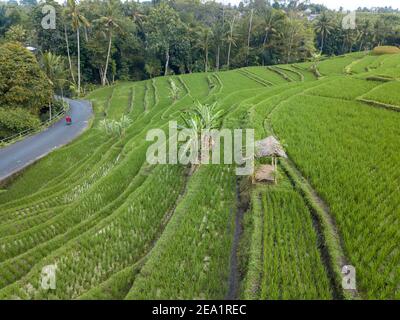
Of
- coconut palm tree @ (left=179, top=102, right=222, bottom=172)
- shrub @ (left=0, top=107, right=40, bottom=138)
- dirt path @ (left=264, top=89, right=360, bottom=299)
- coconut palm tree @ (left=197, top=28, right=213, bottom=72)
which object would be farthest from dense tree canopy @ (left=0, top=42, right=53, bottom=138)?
coconut palm tree @ (left=197, top=28, right=213, bottom=72)

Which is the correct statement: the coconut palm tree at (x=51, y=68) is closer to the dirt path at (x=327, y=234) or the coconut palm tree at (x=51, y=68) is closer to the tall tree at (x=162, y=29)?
the tall tree at (x=162, y=29)

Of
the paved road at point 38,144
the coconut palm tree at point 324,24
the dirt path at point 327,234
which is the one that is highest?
the coconut palm tree at point 324,24

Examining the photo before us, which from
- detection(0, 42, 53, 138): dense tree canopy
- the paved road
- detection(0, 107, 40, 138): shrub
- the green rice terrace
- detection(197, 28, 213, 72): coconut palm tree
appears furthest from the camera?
detection(197, 28, 213, 72): coconut palm tree

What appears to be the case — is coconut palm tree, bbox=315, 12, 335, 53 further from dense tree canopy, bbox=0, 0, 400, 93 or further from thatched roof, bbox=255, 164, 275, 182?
thatched roof, bbox=255, 164, 275, 182

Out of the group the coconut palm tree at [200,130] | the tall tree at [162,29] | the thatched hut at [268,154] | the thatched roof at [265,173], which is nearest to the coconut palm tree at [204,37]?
the tall tree at [162,29]
